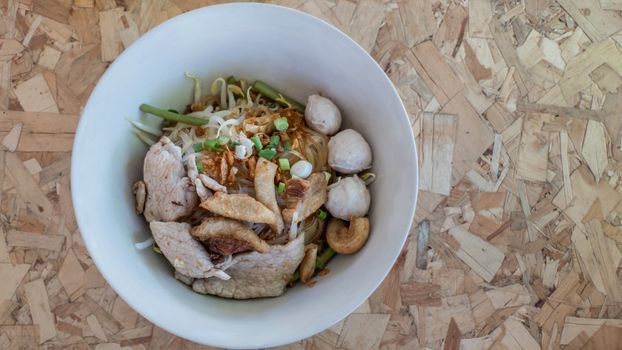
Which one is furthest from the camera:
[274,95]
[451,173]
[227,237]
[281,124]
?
[451,173]

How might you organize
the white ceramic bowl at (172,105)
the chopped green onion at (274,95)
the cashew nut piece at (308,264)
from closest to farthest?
the white ceramic bowl at (172,105), the cashew nut piece at (308,264), the chopped green onion at (274,95)

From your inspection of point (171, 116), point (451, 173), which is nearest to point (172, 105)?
point (171, 116)

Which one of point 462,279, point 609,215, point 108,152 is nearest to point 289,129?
point 108,152

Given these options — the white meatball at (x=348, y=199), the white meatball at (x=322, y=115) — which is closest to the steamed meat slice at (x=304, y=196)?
the white meatball at (x=348, y=199)

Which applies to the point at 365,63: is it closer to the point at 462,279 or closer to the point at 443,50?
the point at 443,50

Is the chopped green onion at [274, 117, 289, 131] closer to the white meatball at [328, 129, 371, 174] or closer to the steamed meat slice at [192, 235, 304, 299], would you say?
the white meatball at [328, 129, 371, 174]

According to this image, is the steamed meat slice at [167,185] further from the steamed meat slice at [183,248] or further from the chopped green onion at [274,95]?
the chopped green onion at [274,95]

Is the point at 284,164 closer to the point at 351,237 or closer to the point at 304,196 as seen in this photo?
the point at 304,196
